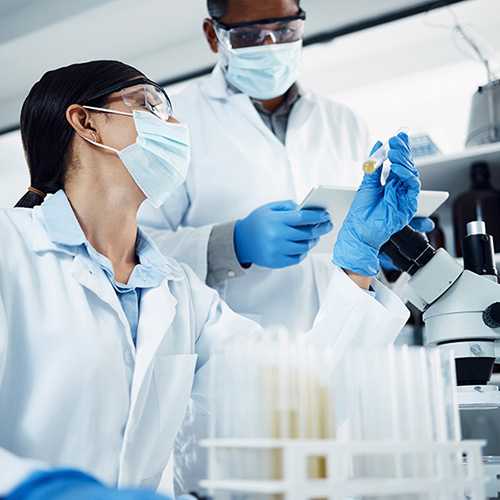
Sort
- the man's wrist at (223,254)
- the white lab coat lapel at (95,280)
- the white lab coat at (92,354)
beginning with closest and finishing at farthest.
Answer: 1. the white lab coat at (92,354)
2. the white lab coat lapel at (95,280)
3. the man's wrist at (223,254)

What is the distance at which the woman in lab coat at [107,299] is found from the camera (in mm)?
1108

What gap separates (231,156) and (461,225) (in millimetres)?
939

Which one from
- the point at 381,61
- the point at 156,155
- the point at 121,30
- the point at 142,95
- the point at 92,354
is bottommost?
the point at 92,354

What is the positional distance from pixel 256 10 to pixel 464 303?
3.64 feet

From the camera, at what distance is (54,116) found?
1395mm

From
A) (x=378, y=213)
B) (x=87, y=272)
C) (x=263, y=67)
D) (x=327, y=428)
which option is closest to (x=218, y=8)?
(x=263, y=67)

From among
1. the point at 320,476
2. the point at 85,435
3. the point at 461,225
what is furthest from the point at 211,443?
the point at 461,225

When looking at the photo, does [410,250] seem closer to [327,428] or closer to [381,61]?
[327,428]

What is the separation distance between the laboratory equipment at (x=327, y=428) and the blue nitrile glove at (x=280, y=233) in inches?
32.5

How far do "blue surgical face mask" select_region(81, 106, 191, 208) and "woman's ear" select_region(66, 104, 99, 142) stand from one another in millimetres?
14

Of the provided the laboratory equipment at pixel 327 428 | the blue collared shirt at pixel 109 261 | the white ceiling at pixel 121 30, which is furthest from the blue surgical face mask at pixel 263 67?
the laboratory equipment at pixel 327 428

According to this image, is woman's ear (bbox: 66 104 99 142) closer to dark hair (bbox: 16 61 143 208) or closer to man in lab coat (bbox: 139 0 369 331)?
dark hair (bbox: 16 61 143 208)

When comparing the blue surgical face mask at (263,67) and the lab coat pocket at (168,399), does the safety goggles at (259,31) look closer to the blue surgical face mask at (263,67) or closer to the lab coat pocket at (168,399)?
the blue surgical face mask at (263,67)

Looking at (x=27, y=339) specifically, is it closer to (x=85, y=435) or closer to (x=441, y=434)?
(x=85, y=435)
